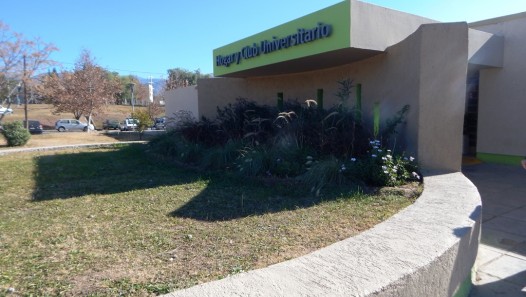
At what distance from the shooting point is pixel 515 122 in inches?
382

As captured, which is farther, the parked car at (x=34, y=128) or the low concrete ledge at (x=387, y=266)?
the parked car at (x=34, y=128)

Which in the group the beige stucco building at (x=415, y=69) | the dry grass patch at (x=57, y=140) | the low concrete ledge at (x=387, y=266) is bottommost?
the dry grass patch at (x=57, y=140)

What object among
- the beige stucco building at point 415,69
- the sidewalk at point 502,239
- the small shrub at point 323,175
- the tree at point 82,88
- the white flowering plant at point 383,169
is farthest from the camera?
the tree at point 82,88

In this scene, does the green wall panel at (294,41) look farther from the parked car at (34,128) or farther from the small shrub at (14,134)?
the parked car at (34,128)

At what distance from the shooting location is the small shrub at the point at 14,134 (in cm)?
1730

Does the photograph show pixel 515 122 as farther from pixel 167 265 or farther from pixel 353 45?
pixel 167 265

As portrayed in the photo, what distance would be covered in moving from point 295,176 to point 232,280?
4.22m

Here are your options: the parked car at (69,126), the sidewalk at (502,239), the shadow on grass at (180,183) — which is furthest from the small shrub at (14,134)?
the parked car at (69,126)

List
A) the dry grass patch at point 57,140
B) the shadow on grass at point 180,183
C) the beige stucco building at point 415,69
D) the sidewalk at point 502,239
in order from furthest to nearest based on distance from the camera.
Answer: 1. the dry grass patch at point 57,140
2. the beige stucco building at point 415,69
3. the shadow on grass at point 180,183
4. the sidewalk at point 502,239

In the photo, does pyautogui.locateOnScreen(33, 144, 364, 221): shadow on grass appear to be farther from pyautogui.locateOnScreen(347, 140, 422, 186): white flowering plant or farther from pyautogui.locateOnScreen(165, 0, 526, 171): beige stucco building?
pyautogui.locateOnScreen(165, 0, 526, 171): beige stucco building

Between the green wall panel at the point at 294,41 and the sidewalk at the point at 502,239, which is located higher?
the green wall panel at the point at 294,41

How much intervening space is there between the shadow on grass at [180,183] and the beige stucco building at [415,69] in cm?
233

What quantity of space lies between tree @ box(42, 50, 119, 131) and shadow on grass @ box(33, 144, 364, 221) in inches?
1072

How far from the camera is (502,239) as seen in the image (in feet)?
14.6
